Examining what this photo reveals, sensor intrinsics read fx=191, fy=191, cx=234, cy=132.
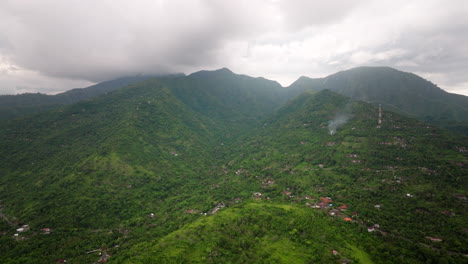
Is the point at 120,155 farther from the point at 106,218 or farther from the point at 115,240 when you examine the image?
the point at 115,240

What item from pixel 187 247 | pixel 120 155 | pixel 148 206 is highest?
pixel 120 155

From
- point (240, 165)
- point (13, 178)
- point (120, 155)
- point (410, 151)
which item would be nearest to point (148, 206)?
point (120, 155)

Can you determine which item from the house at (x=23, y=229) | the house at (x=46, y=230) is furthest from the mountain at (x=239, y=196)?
the house at (x=23, y=229)

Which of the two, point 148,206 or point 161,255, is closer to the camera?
point 161,255

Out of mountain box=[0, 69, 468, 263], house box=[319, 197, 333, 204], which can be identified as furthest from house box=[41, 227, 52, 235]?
house box=[319, 197, 333, 204]

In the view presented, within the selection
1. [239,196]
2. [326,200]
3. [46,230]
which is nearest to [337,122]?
[326,200]

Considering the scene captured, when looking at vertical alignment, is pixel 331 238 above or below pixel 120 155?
below

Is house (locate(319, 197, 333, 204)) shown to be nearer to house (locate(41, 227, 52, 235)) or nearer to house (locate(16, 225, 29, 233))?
house (locate(41, 227, 52, 235))

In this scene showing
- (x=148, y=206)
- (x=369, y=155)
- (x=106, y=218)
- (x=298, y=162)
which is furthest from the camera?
(x=298, y=162)
